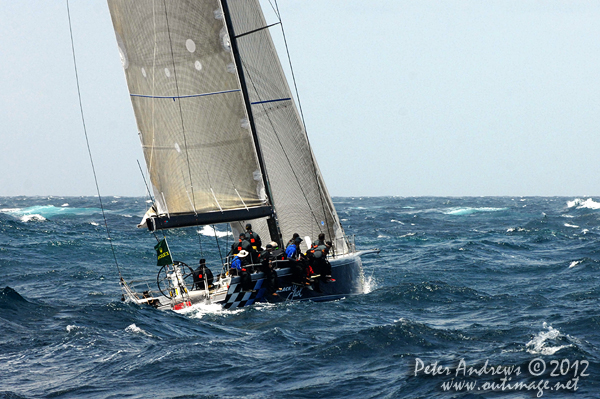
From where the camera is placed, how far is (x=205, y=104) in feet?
50.1

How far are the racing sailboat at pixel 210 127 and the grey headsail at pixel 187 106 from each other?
0.02 m

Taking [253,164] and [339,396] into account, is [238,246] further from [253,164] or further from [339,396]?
[339,396]

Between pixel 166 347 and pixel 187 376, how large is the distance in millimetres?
1736

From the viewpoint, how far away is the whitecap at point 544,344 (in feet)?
32.7

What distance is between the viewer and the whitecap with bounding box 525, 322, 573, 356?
998 centimetres

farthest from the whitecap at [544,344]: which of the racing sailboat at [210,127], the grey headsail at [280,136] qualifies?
the grey headsail at [280,136]

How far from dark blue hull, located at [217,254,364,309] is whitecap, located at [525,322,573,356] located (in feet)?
16.7

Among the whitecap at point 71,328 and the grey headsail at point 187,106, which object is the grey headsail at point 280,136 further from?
the whitecap at point 71,328

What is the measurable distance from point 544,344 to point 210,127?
861 centimetres

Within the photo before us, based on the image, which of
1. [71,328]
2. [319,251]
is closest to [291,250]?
[319,251]

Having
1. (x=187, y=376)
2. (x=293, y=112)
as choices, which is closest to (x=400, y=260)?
(x=293, y=112)

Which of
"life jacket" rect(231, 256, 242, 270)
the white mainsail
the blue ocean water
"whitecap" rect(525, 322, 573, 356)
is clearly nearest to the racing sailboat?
the white mainsail

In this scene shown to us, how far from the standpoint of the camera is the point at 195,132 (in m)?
15.3

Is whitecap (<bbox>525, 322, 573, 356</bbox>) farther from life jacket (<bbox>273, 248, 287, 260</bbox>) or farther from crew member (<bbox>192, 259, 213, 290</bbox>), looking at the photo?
crew member (<bbox>192, 259, 213, 290</bbox>)
